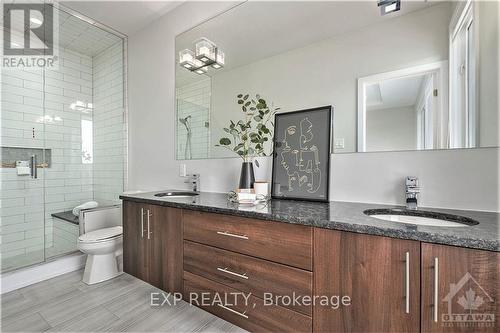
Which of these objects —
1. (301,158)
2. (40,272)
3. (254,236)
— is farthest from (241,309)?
(40,272)

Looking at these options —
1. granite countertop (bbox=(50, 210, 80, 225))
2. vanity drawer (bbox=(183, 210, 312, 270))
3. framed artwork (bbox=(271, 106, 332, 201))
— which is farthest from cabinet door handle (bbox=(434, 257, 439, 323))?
granite countertop (bbox=(50, 210, 80, 225))

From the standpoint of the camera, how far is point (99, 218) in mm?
2494

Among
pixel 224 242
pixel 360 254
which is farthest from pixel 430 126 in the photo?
pixel 224 242

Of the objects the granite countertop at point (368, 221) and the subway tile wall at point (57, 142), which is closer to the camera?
the granite countertop at point (368, 221)

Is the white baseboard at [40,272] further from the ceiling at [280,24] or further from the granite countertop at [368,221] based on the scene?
the ceiling at [280,24]

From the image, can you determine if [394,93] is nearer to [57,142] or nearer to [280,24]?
[280,24]

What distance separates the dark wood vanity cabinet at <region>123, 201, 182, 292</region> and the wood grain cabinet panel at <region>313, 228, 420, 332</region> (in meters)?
0.97

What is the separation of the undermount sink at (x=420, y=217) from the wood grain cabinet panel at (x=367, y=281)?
31 cm

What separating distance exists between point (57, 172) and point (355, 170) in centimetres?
289

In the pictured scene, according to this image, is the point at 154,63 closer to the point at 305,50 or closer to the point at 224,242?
the point at 305,50

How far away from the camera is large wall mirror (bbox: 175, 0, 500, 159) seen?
3.85 feet

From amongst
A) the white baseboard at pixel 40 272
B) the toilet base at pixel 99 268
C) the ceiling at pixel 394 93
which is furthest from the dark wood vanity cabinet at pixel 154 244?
the ceiling at pixel 394 93

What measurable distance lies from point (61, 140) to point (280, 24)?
250 cm

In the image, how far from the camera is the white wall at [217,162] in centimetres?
117
